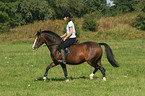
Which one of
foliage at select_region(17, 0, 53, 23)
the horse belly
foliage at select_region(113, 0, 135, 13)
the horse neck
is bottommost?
the horse belly

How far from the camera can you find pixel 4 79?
11.9m

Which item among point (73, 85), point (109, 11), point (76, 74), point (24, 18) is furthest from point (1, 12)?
point (109, 11)

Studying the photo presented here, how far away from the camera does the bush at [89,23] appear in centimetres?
4250

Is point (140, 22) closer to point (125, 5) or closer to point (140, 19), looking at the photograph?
point (140, 19)

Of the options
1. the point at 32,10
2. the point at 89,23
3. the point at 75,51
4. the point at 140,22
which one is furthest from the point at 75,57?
the point at 32,10

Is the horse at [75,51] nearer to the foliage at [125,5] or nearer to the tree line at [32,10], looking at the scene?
the tree line at [32,10]

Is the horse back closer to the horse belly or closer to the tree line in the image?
the horse belly

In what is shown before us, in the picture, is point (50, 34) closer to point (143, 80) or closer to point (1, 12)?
point (143, 80)

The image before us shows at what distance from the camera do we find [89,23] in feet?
140

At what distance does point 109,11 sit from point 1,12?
53.4m

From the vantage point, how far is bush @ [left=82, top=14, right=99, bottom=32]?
4250 centimetres

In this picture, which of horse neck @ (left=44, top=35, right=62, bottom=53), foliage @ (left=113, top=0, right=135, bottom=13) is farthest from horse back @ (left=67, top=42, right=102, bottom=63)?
foliage @ (left=113, top=0, right=135, bottom=13)

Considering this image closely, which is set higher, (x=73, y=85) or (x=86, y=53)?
(x=86, y=53)

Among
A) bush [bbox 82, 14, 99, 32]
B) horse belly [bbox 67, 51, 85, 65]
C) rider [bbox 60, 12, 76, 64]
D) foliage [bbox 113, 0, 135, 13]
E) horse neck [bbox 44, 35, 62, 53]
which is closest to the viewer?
rider [bbox 60, 12, 76, 64]
